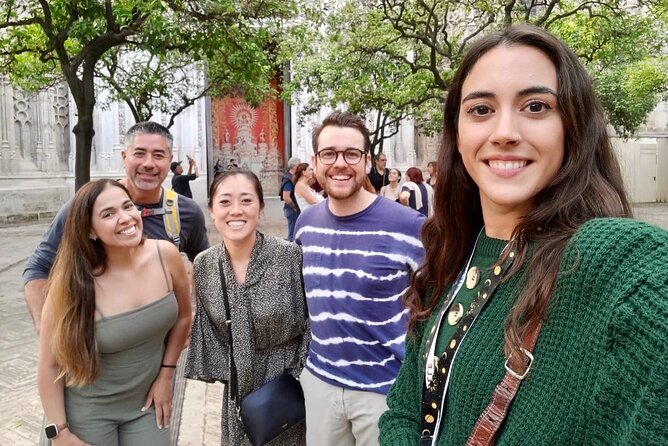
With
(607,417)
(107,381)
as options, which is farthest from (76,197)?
(607,417)

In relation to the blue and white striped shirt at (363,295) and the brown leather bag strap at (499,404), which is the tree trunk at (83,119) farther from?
the brown leather bag strap at (499,404)

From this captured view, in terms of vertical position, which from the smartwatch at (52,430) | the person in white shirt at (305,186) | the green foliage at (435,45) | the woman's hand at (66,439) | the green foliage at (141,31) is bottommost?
the woman's hand at (66,439)

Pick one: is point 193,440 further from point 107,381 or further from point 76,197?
point 76,197

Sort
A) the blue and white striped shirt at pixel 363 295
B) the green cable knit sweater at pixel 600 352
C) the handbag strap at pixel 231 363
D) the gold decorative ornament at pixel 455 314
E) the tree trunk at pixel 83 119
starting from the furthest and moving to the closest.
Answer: the tree trunk at pixel 83 119, the handbag strap at pixel 231 363, the blue and white striped shirt at pixel 363 295, the gold decorative ornament at pixel 455 314, the green cable knit sweater at pixel 600 352

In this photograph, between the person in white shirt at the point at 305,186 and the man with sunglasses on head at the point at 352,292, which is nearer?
the man with sunglasses on head at the point at 352,292

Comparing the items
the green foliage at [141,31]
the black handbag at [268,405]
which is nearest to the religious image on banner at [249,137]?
the green foliage at [141,31]

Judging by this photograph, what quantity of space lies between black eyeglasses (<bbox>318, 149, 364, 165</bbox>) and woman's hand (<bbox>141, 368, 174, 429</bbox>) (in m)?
1.32

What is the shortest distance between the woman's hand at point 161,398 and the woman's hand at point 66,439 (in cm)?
29

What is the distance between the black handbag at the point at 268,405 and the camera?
2355mm

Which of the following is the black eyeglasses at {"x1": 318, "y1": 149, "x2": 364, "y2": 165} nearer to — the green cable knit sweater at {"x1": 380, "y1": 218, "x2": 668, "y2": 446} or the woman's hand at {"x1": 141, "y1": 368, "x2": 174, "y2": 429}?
the woman's hand at {"x1": 141, "y1": 368, "x2": 174, "y2": 429}

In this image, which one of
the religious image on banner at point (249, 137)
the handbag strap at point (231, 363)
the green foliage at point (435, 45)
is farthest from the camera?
A: the religious image on banner at point (249, 137)

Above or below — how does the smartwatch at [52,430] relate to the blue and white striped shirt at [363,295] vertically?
below

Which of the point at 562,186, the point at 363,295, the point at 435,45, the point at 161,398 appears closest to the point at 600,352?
the point at 562,186

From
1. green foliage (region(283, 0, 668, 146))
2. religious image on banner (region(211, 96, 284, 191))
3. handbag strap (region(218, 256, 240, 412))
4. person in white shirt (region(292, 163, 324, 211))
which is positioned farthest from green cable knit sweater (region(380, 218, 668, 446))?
religious image on banner (region(211, 96, 284, 191))
